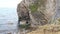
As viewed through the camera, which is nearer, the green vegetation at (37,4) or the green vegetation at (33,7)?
the green vegetation at (37,4)

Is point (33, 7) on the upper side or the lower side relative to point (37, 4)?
lower

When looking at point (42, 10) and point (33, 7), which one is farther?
point (33, 7)

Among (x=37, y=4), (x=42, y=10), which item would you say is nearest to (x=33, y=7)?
(x=37, y=4)

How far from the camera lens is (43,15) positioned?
5.13 meters

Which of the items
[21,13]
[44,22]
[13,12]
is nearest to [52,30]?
[44,22]

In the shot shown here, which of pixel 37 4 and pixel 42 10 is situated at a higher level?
pixel 37 4

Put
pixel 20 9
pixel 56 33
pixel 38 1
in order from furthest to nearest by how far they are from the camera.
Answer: pixel 20 9, pixel 38 1, pixel 56 33

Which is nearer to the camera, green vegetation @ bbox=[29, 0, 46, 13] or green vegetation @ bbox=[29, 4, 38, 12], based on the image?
green vegetation @ bbox=[29, 0, 46, 13]

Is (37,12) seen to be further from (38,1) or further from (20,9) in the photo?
(20,9)

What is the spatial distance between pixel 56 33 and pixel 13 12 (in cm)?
753

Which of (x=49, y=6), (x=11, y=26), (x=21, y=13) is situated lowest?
A: (x=11, y=26)

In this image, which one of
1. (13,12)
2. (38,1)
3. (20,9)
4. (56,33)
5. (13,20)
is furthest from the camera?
(13,12)

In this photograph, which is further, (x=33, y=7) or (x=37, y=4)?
(x=33, y=7)

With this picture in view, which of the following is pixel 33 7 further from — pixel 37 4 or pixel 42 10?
pixel 42 10
